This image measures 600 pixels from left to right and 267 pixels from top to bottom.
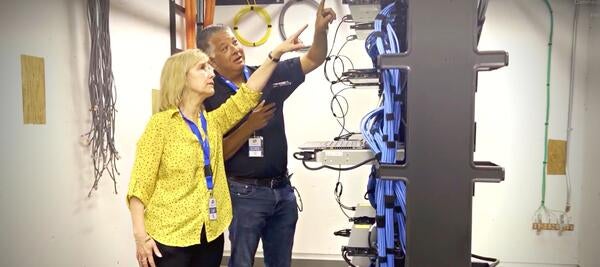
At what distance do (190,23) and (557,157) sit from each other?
9.62ft

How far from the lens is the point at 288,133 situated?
3139 millimetres

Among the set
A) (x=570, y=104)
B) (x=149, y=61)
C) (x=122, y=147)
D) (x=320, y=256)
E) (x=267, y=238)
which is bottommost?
(x=320, y=256)

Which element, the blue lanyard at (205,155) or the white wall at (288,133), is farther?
the white wall at (288,133)

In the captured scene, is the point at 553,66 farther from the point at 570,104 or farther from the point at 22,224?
the point at 22,224

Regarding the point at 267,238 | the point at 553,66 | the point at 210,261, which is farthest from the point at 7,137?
the point at 553,66

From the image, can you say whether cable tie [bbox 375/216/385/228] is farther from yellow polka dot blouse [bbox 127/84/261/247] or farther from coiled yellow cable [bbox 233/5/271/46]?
coiled yellow cable [bbox 233/5/271/46]

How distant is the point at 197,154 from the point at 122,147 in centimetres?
114

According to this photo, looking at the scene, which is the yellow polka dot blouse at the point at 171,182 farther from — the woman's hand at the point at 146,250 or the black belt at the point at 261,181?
the black belt at the point at 261,181

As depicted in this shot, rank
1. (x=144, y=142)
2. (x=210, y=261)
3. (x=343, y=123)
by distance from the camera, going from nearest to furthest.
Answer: (x=144, y=142) → (x=210, y=261) → (x=343, y=123)

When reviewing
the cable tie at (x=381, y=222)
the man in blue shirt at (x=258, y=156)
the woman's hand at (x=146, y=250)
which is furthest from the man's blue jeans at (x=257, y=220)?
the cable tie at (x=381, y=222)

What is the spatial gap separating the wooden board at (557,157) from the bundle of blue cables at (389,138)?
2.28 meters

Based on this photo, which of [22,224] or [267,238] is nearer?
[22,224]

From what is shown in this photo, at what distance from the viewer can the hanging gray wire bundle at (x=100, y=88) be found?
6.40ft

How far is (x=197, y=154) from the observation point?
4.59 feet
